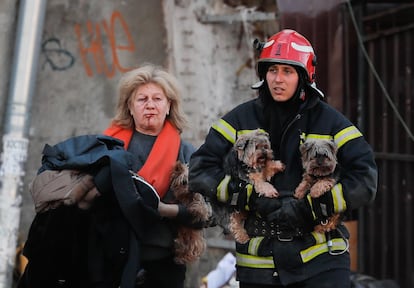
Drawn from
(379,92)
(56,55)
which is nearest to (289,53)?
(379,92)

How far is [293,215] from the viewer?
3316mm

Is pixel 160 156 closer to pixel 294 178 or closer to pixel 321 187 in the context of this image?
pixel 294 178

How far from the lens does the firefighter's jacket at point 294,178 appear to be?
10.9ft

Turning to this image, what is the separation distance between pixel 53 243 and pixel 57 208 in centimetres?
18

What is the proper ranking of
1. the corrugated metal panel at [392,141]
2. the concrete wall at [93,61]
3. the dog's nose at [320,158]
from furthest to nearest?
the concrete wall at [93,61], the corrugated metal panel at [392,141], the dog's nose at [320,158]

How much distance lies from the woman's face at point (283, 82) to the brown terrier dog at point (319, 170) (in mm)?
242

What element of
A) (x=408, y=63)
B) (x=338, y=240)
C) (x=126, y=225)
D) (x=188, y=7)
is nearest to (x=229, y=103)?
(x=188, y=7)

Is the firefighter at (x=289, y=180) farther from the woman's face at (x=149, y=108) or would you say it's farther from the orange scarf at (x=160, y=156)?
the woman's face at (x=149, y=108)

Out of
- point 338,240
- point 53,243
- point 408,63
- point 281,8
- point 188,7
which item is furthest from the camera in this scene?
point 188,7

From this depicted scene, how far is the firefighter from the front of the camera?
3.33m

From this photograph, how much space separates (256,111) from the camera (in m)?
3.53

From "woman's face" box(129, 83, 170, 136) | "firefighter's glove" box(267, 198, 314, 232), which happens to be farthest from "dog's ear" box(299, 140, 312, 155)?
"woman's face" box(129, 83, 170, 136)

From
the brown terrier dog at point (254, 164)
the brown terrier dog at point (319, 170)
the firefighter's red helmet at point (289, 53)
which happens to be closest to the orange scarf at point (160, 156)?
the brown terrier dog at point (254, 164)

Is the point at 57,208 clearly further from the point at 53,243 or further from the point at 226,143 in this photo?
the point at 226,143
